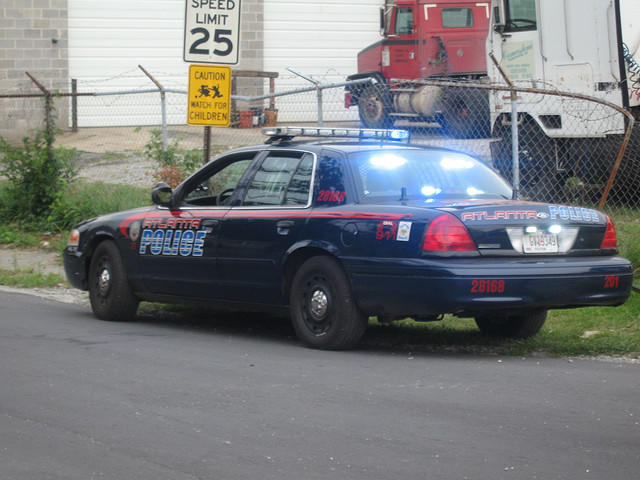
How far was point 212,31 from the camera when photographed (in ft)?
36.2

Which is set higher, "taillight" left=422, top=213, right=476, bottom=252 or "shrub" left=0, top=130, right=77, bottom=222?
"shrub" left=0, top=130, right=77, bottom=222

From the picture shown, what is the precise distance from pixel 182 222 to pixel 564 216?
3114 mm

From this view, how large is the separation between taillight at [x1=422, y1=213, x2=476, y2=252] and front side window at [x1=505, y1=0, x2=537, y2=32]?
864cm

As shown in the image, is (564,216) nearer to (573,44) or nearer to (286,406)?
(286,406)

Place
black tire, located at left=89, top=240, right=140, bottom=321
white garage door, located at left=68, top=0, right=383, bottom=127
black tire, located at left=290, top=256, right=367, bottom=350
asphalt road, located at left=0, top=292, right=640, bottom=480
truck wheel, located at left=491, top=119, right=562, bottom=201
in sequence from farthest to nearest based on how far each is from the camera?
white garage door, located at left=68, top=0, right=383, bottom=127 < truck wheel, located at left=491, top=119, right=562, bottom=201 < black tire, located at left=89, top=240, right=140, bottom=321 < black tire, located at left=290, top=256, right=367, bottom=350 < asphalt road, located at left=0, top=292, right=640, bottom=480

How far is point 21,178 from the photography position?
15352mm

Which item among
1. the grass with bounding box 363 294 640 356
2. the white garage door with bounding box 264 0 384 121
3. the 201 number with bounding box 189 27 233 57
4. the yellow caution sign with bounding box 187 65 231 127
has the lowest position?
the grass with bounding box 363 294 640 356

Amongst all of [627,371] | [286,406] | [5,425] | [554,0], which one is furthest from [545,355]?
[554,0]

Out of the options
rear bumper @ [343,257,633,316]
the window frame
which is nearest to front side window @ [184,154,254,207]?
the window frame

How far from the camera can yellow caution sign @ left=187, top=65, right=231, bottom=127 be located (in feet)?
36.1

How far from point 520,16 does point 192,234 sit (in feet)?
26.7

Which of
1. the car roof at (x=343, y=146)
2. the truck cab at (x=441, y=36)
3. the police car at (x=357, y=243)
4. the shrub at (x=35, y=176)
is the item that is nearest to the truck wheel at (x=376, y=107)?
the truck cab at (x=441, y=36)

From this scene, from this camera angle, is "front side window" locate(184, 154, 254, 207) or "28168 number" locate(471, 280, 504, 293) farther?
"front side window" locate(184, 154, 254, 207)

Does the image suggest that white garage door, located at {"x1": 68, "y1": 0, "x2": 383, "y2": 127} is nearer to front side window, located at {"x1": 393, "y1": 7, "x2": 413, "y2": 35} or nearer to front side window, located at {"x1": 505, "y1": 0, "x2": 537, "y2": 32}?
front side window, located at {"x1": 393, "y1": 7, "x2": 413, "y2": 35}
